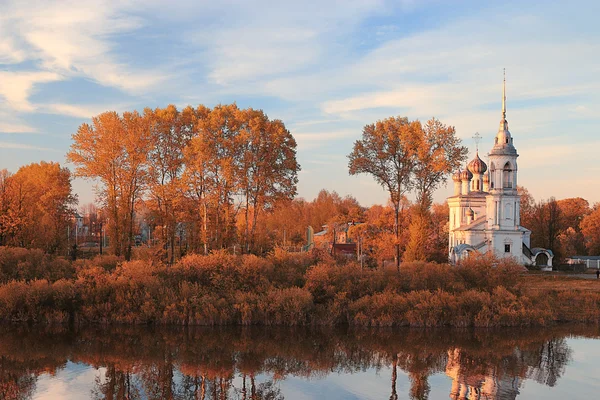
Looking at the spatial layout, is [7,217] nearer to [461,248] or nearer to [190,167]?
[190,167]

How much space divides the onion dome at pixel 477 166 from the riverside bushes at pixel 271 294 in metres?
35.1

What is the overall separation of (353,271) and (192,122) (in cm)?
1730

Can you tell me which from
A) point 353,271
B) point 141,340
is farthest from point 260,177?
point 141,340

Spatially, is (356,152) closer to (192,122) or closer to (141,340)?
(192,122)

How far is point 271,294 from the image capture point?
2991 cm

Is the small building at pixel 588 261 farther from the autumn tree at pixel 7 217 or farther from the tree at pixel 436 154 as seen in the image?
the autumn tree at pixel 7 217

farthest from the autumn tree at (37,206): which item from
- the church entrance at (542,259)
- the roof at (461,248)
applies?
the church entrance at (542,259)

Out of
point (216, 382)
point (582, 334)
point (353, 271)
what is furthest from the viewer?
point (353, 271)

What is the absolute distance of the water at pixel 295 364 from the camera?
19.8 meters

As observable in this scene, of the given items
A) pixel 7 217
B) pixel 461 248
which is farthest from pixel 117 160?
pixel 461 248

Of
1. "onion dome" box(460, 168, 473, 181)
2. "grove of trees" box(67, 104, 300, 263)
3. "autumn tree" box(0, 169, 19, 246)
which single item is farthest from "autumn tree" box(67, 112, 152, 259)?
"onion dome" box(460, 168, 473, 181)

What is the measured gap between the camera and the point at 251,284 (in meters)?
31.2

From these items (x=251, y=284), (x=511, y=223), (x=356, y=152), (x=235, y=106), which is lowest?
(x=251, y=284)

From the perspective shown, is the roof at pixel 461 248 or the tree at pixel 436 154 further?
the roof at pixel 461 248
